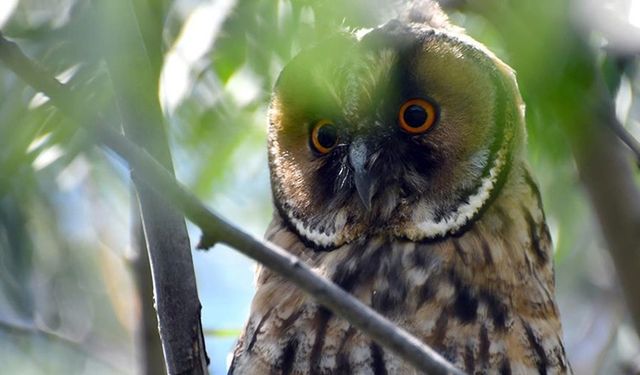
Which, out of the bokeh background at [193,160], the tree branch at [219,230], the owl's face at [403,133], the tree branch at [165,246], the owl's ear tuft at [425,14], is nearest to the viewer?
the tree branch at [219,230]

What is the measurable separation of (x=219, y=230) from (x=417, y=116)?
1367 mm

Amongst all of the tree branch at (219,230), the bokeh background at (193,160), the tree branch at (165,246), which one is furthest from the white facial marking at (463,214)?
the tree branch at (219,230)

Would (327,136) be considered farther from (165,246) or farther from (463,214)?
(165,246)

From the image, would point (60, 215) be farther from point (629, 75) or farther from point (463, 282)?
point (629, 75)

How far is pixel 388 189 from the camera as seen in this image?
117 inches

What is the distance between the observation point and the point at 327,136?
3008mm

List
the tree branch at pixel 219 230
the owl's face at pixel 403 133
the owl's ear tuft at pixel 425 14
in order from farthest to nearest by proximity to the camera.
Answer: the owl's ear tuft at pixel 425 14 → the owl's face at pixel 403 133 → the tree branch at pixel 219 230

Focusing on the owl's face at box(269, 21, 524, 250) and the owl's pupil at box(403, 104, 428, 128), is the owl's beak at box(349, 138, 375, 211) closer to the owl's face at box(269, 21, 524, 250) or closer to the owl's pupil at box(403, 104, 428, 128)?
the owl's face at box(269, 21, 524, 250)

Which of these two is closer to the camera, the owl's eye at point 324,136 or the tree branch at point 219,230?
the tree branch at point 219,230

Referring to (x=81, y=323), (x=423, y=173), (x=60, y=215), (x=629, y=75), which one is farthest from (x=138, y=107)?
(x=81, y=323)

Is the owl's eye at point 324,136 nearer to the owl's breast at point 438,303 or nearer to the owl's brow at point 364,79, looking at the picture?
the owl's brow at point 364,79

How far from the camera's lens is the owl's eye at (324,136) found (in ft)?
9.82

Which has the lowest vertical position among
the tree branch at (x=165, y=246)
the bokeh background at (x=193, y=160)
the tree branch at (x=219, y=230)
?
the bokeh background at (x=193, y=160)

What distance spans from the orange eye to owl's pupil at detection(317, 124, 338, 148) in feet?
0.56
